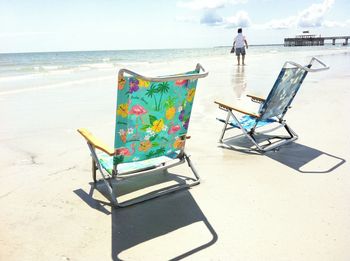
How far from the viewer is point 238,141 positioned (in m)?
4.70

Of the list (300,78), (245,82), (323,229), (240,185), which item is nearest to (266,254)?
(323,229)

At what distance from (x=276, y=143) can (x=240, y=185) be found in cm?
143

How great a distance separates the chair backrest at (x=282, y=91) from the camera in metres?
4.11

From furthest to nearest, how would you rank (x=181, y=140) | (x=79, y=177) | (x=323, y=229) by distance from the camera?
(x=79, y=177), (x=181, y=140), (x=323, y=229)

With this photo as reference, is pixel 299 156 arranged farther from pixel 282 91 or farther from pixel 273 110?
pixel 282 91

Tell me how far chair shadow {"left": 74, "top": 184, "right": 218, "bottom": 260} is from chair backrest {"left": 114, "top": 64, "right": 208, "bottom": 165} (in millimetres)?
407

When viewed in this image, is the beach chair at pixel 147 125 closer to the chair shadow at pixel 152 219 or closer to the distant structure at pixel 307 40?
the chair shadow at pixel 152 219

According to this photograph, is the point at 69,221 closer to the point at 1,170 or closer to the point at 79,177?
the point at 79,177

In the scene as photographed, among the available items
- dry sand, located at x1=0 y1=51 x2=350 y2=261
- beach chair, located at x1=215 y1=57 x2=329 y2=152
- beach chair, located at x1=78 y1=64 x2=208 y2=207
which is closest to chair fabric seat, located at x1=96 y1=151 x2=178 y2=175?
beach chair, located at x1=78 y1=64 x2=208 y2=207

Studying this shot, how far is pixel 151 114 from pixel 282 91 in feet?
6.88

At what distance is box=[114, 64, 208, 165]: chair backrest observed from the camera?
265 cm

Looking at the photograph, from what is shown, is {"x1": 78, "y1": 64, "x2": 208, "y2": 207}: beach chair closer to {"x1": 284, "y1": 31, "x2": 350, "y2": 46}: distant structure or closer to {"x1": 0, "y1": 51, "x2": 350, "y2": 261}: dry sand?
{"x1": 0, "y1": 51, "x2": 350, "y2": 261}: dry sand

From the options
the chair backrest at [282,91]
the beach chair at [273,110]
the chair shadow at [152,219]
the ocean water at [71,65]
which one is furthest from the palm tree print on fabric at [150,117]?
the ocean water at [71,65]

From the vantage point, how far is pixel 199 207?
116 inches
